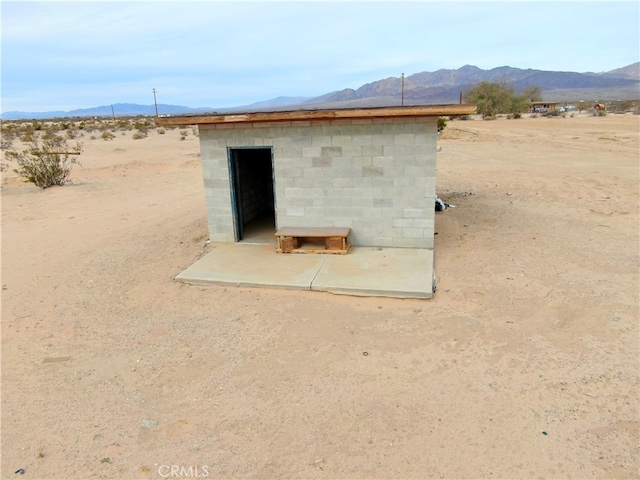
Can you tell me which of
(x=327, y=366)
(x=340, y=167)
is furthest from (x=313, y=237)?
(x=327, y=366)

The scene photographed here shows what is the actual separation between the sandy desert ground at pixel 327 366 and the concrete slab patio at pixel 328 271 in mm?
216

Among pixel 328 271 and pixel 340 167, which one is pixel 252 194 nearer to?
pixel 340 167

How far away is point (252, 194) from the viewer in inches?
414

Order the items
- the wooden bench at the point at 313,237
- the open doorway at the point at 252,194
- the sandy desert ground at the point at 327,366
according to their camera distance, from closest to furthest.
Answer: the sandy desert ground at the point at 327,366, the wooden bench at the point at 313,237, the open doorway at the point at 252,194

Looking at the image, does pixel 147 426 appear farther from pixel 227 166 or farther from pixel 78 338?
pixel 227 166

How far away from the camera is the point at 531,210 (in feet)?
36.3

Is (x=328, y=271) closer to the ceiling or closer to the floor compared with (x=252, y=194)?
closer to the floor

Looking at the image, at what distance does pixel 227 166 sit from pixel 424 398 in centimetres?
582

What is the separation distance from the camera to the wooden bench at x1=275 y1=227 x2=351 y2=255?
26.0ft

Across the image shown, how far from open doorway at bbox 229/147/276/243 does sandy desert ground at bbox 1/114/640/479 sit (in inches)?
36.7
